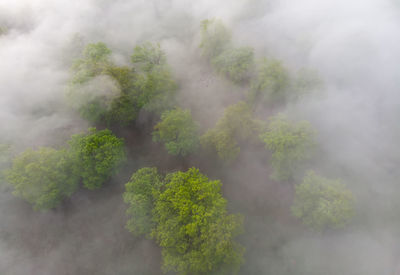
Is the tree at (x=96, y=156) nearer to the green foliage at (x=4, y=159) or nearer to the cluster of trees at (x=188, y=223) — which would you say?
the cluster of trees at (x=188, y=223)

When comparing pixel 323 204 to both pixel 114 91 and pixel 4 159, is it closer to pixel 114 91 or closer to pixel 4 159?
pixel 114 91

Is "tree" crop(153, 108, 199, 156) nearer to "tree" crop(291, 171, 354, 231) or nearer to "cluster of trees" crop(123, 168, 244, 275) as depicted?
"cluster of trees" crop(123, 168, 244, 275)

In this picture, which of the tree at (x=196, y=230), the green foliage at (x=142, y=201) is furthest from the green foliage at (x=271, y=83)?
the green foliage at (x=142, y=201)

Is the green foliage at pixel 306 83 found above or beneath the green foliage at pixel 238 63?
beneath

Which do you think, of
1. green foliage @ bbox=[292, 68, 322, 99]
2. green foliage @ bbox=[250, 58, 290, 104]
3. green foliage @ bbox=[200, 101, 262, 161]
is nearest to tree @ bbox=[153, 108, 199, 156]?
green foliage @ bbox=[200, 101, 262, 161]

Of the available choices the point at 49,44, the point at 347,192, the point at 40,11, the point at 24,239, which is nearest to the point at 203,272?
the point at 347,192

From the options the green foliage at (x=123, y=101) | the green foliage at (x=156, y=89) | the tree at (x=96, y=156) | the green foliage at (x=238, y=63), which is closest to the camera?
the tree at (x=96, y=156)

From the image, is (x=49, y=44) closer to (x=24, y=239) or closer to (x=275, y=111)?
(x=24, y=239)
